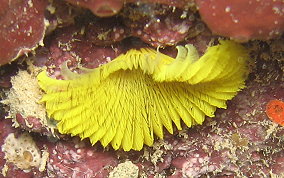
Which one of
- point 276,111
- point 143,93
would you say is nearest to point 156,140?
point 143,93

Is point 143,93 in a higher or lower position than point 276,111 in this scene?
higher

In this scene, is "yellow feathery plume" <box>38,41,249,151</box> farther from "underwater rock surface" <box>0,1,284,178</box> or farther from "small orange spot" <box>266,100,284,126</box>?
"small orange spot" <box>266,100,284,126</box>

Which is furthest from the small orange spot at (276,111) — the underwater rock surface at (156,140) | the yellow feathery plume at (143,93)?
the yellow feathery plume at (143,93)

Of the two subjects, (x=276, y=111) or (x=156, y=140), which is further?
(x=156, y=140)

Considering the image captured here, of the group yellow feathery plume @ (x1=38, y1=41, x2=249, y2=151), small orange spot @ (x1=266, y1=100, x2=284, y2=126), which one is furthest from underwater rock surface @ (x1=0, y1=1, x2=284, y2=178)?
yellow feathery plume @ (x1=38, y1=41, x2=249, y2=151)

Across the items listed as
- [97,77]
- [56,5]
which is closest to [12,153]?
[97,77]

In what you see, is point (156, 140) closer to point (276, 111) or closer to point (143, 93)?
point (143, 93)

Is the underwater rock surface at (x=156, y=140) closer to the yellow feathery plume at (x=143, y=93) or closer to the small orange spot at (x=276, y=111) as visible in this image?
the small orange spot at (x=276, y=111)
